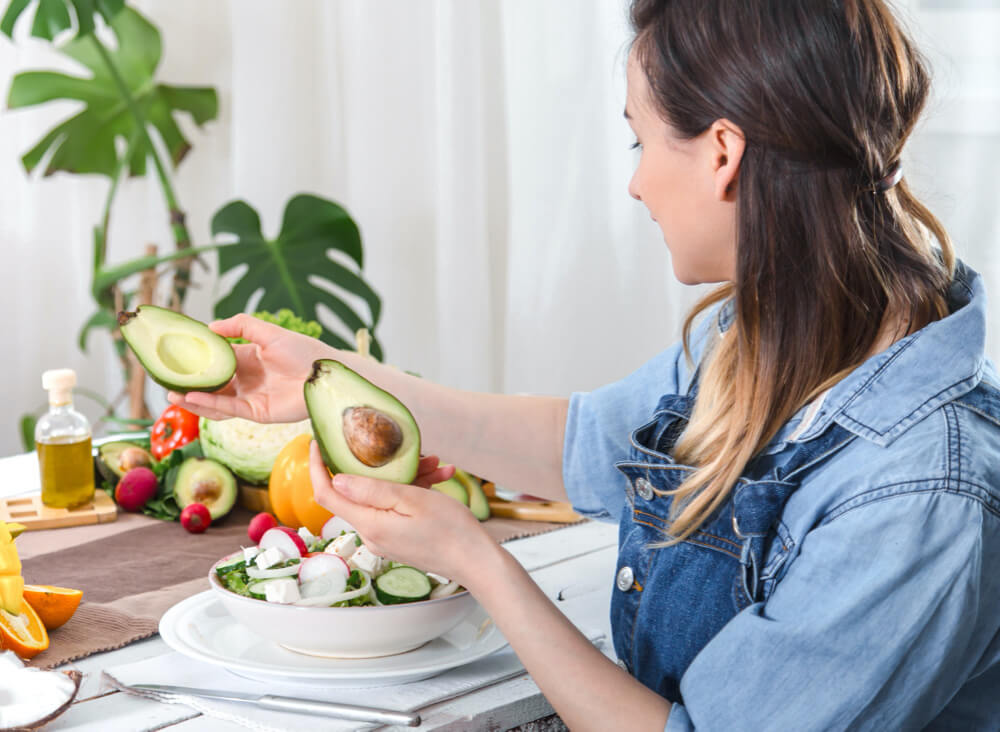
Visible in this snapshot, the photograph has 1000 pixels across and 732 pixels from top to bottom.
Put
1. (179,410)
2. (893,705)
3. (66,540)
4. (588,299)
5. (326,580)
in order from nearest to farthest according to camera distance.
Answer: (893,705)
(326,580)
(66,540)
(179,410)
(588,299)

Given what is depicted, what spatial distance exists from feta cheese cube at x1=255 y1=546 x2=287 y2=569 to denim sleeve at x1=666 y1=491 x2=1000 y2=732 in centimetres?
35

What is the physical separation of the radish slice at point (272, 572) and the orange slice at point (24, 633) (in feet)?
0.61

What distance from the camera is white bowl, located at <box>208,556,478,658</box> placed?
0.80m

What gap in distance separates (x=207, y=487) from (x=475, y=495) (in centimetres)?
31

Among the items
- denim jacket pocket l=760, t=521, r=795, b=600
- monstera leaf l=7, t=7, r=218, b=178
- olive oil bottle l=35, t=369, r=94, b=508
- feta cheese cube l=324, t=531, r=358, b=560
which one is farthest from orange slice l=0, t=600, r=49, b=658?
monstera leaf l=7, t=7, r=218, b=178

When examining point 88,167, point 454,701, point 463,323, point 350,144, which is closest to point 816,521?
point 454,701

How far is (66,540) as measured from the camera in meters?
1.16

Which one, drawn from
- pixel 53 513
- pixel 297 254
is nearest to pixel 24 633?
pixel 53 513

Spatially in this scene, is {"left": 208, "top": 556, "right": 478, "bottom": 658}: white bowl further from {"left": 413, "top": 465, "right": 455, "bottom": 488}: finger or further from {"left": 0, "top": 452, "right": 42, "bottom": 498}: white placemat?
{"left": 0, "top": 452, "right": 42, "bottom": 498}: white placemat

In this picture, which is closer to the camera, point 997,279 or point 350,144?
point 997,279

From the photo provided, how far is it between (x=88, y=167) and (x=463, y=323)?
3.45 ft

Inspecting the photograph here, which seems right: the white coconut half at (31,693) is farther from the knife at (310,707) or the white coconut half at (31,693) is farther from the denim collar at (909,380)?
the denim collar at (909,380)

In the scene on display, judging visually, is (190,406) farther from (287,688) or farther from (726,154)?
(726,154)

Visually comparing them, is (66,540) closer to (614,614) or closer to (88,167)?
(614,614)
